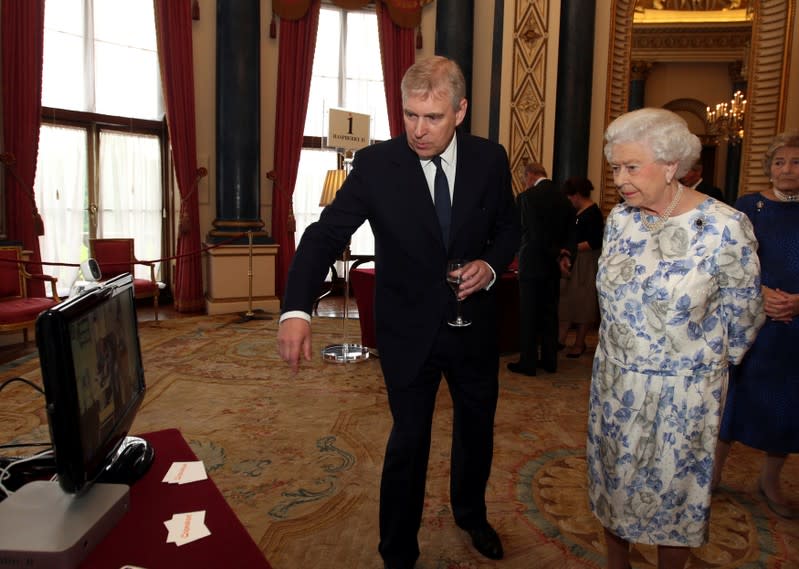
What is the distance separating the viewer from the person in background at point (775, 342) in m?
2.61

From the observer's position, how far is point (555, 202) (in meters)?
4.94

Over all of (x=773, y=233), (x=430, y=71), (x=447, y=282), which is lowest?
(x=447, y=282)

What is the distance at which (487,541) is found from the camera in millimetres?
2412

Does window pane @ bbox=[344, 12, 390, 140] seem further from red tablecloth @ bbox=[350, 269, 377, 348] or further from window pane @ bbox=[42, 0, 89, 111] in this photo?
red tablecloth @ bbox=[350, 269, 377, 348]

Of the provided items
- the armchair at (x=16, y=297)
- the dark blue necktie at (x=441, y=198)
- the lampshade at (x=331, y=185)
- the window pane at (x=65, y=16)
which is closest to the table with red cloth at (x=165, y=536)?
the dark blue necktie at (x=441, y=198)

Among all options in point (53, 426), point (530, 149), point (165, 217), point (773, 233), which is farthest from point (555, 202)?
point (165, 217)

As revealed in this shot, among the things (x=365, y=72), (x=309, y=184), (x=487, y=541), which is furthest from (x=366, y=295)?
(x=365, y=72)

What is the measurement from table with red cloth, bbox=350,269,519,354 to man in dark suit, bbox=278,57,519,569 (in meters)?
2.81

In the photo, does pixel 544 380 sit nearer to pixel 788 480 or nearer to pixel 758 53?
pixel 788 480

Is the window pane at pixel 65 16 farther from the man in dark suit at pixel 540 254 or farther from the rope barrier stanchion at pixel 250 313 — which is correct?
the man in dark suit at pixel 540 254

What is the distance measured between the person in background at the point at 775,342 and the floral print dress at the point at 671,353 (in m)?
0.88

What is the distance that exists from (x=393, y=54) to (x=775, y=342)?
21.9 ft

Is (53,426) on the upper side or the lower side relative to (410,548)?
upper

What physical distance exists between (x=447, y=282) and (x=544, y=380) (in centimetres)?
317
